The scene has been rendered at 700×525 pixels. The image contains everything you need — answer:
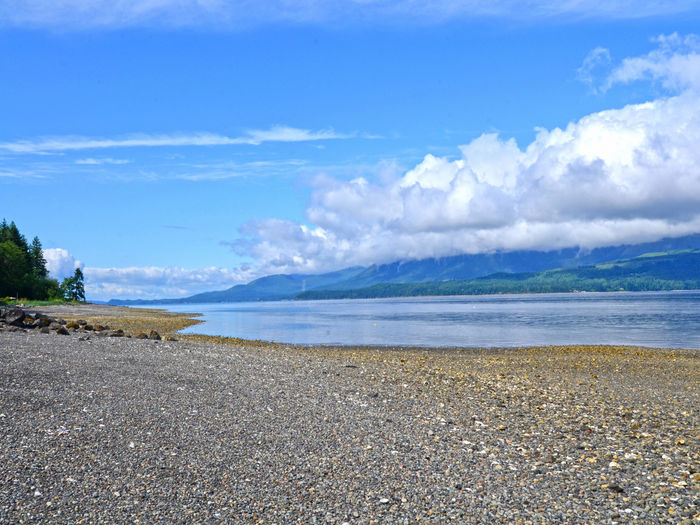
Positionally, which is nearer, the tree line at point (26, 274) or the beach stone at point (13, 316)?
the beach stone at point (13, 316)

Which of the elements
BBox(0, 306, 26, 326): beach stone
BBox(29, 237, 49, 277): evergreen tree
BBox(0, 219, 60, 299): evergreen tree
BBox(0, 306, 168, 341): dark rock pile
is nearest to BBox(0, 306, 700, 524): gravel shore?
BBox(0, 306, 168, 341): dark rock pile

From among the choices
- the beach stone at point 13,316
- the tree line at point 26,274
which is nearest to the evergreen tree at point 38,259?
the tree line at point 26,274

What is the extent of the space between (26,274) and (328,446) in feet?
403

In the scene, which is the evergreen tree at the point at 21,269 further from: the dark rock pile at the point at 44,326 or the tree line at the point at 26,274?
the dark rock pile at the point at 44,326

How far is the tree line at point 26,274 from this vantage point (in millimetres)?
103438

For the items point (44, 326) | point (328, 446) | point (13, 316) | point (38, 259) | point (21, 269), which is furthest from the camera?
point (38, 259)

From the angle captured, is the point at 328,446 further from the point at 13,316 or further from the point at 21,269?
the point at 21,269

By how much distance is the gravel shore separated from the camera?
934cm

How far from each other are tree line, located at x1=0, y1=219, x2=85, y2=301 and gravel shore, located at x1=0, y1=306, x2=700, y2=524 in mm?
98747

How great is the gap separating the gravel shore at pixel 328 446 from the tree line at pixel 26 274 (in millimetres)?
98747

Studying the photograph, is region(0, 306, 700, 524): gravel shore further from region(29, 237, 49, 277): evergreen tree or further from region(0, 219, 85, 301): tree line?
region(29, 237, 49, 277): evergreen tree

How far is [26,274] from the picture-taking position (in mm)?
113375

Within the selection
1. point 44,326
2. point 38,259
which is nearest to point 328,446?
point 44,326

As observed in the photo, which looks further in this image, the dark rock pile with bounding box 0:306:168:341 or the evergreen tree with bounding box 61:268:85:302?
the evergreen tree with bounding box 61:268:85:302
